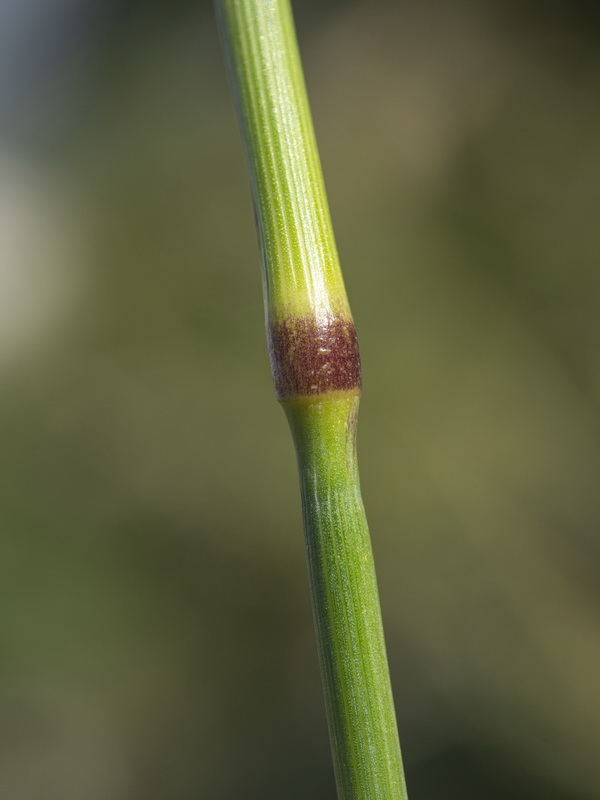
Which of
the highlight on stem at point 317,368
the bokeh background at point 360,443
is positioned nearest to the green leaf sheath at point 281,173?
the highlight on stem at point 317,368

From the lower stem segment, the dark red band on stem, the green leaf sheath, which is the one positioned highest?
the green leaf sheath

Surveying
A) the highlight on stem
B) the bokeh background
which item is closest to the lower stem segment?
the highlight on stem

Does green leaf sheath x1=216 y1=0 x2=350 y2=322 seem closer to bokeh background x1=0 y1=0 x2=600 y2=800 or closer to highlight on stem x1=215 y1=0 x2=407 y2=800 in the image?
highlight on stem x1=215 y1=0 x2=407 y2=800

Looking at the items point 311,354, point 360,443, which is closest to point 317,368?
point 311,354

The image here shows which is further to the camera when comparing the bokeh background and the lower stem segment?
the bokeh background

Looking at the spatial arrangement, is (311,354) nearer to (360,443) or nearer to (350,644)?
(350,644)

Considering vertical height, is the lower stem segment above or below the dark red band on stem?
below

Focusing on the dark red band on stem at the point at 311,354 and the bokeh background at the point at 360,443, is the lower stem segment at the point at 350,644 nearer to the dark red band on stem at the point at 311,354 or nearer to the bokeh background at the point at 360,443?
the dark red band on stem at the point at 311,354
